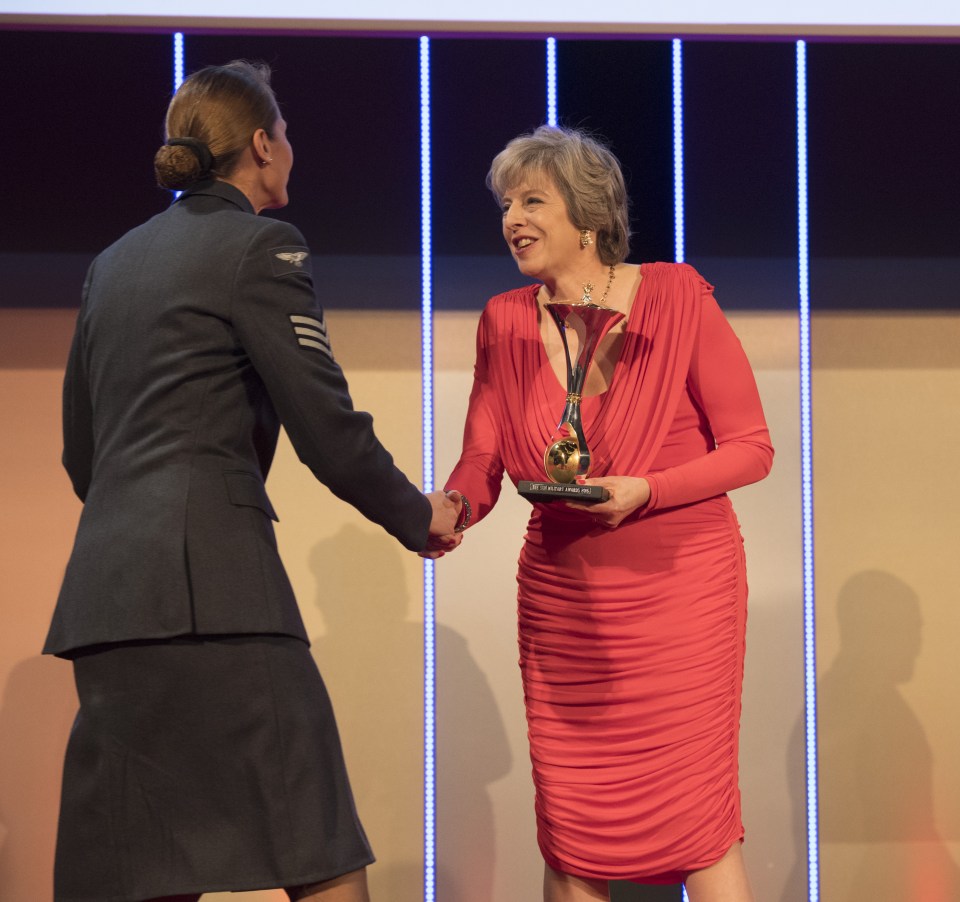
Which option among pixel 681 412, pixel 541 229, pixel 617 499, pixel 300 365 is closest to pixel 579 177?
pixel 541 229

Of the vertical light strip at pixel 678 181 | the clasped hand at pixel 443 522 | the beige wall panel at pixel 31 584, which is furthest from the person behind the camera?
the vertical light strip at pixel 678 181

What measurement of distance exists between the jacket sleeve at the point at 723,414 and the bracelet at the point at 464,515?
1.24 ft

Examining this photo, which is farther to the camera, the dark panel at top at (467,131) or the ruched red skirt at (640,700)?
the dark panel at top at (467,131)

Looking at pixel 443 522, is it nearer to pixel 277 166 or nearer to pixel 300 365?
pixel 300 365

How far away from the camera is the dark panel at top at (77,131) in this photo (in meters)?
3.37

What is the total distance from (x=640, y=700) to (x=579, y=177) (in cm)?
101

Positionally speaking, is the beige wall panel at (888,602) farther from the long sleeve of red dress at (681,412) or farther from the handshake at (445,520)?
the handshake at (445,520)

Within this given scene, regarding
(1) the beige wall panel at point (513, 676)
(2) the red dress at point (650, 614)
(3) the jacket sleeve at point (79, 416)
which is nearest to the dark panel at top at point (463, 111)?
(1) the beige wall panel at point (513, 676)

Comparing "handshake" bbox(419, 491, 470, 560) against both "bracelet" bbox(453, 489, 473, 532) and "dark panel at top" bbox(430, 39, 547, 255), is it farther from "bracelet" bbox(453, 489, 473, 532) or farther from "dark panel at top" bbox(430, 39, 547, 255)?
"dark panel at top" bbox(430, 39, 547, 255)

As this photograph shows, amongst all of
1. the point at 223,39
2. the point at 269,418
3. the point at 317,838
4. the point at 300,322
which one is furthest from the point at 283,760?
the point at 223,39

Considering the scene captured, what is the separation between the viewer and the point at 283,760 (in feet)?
5.47

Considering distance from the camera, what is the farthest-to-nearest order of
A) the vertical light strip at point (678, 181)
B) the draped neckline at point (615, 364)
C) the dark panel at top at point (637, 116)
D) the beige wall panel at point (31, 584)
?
1. the vertical light strip at point (678, 181)
2. the beige wall panel at point (31, 584)
3. the dark panel at top at point (637, 116)
4. the draped neckline at point (615, 364)

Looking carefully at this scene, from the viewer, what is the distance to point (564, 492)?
2090mm

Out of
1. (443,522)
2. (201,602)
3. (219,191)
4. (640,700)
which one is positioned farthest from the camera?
(640,700)
